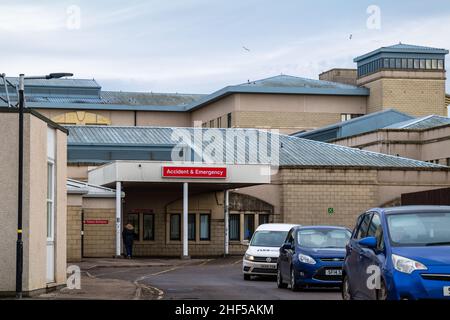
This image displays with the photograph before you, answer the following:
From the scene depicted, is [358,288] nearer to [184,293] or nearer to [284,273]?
[184,293]

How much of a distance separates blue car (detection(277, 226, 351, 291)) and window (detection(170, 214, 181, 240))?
34001mm

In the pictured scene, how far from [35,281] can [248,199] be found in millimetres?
39636

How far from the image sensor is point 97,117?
338ft

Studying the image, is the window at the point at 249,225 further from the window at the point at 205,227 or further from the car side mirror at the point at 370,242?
the car side mirror at the point at 370,242

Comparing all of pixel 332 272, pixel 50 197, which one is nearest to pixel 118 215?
pixel 50 197

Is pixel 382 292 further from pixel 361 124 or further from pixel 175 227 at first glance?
pixel 361 124

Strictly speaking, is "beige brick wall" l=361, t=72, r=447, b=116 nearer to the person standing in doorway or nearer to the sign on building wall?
the sign on building wall

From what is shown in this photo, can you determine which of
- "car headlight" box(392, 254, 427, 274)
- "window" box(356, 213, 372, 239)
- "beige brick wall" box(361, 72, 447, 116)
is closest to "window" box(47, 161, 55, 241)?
"window" box(356, 213, 372, 239)

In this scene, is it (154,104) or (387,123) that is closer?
(387,123)

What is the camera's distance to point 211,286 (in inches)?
1168

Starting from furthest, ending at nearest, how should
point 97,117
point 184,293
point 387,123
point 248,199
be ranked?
point 97,117, point 387,123, point 248,199, point 184,293

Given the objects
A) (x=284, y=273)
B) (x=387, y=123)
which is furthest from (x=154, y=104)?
(x=284, y=273)

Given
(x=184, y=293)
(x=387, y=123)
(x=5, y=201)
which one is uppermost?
(x=387, y=123)

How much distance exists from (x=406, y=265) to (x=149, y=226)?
47242 mm
